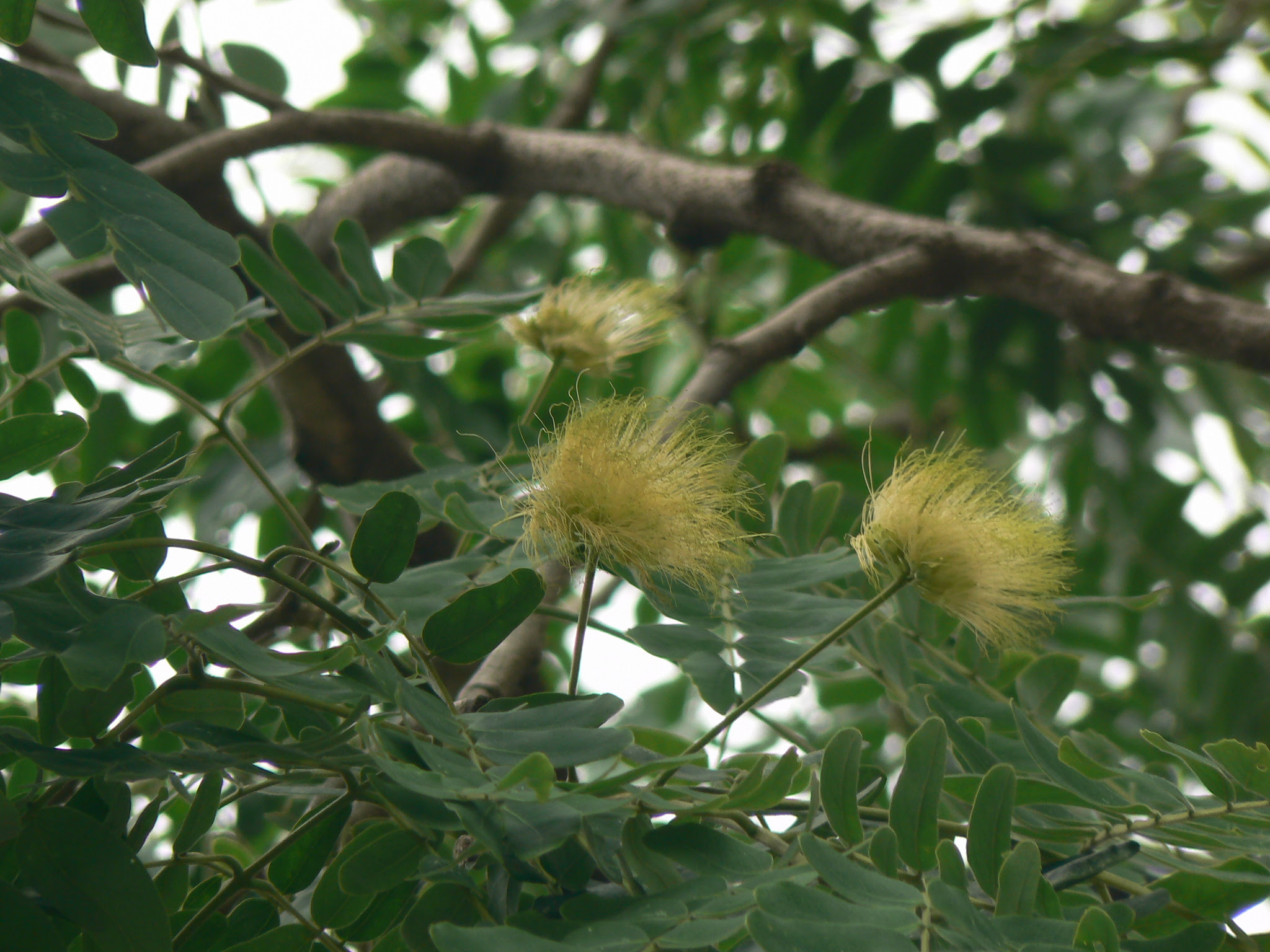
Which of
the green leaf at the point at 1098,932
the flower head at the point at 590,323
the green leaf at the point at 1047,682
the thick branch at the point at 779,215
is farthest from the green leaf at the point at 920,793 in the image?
the thick branch at the point at 779,215

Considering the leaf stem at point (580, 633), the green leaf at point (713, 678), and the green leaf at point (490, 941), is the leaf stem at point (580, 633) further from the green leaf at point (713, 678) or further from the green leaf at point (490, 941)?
the green leaf at point (490, 941)

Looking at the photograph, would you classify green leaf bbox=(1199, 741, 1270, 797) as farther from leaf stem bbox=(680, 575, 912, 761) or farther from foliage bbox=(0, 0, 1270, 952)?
leaf stem bbox=(680, 575, 912, 761)

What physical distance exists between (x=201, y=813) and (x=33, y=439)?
0.31m

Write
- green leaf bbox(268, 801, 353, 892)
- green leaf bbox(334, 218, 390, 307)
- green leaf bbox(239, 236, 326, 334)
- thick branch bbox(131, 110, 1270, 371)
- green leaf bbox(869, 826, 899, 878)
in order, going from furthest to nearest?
thick branch bbox(131, 110, 1270, 371) → green leaf bbox(334, 218, 390, 307) → green leaf bbox(239, 236, 326, 334) → green leaf bbox(268, 801, 353, 892) → green leaf bbox(869, 826, 899, 878)

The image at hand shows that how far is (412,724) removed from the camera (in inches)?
30.5

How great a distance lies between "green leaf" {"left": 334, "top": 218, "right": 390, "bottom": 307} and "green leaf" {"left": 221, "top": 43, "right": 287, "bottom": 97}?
34.8 inches

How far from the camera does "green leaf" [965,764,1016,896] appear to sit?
24.6 inches

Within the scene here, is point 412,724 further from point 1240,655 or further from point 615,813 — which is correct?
point 1240,655

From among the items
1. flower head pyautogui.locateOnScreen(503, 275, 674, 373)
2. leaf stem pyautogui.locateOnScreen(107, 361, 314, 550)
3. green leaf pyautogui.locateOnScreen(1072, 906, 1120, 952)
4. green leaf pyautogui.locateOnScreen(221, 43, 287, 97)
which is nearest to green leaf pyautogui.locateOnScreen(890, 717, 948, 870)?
green leaf pyautogui.locateOnScreen(1072, 906, 1120, 952)

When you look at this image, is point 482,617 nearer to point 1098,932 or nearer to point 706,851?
point 706,851

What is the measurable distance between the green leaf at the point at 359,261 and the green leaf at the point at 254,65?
883 millimetres

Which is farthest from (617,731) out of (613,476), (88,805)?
(88,805)

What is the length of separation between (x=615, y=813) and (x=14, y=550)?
1.20ft

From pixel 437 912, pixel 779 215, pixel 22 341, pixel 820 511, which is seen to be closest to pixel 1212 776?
pixel 820 511
